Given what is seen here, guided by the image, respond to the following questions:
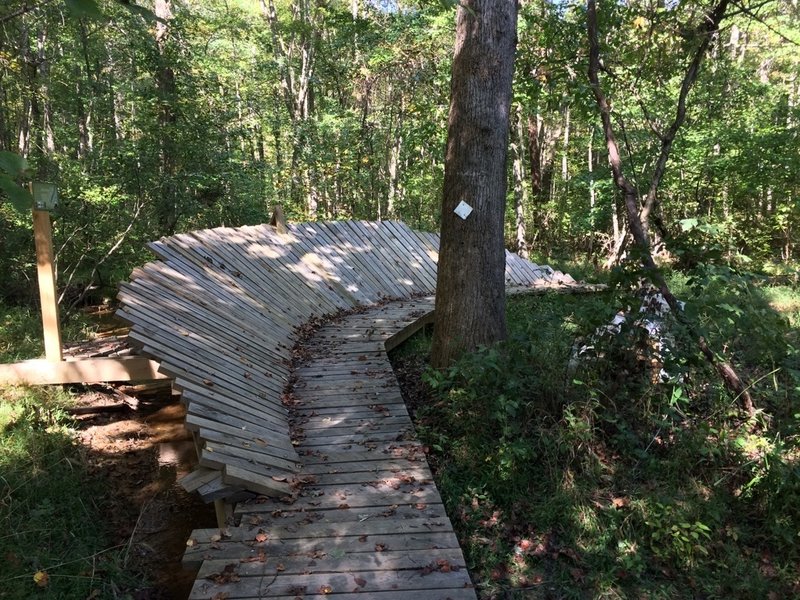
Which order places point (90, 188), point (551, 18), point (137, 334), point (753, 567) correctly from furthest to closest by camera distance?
point (90, 188)
point (551, 18)
point (137, 334)
point (753, 567)

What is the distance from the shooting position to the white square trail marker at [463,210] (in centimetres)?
518

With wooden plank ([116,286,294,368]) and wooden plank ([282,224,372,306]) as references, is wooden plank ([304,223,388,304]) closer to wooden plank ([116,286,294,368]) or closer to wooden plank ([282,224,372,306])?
→ wooden plank ([282,224,372,306])

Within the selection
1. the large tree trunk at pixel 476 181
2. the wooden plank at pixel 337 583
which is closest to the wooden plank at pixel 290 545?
the wooden plank at pixel 337 583

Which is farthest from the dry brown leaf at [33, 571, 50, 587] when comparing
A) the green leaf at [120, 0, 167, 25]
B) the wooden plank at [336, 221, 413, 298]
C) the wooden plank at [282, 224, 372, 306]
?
the wooden plank at [336, 221, 413, 298]

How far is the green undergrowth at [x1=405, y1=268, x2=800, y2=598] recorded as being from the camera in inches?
130

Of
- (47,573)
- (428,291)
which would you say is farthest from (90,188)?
(47,573)

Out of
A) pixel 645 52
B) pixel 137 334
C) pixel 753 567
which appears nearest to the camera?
pixel 753 567

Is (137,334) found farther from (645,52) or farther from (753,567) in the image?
(645,52)

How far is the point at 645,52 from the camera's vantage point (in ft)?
19.5

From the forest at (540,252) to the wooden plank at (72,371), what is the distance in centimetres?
19

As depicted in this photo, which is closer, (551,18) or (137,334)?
(137,334)

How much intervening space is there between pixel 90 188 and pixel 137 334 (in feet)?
22.6

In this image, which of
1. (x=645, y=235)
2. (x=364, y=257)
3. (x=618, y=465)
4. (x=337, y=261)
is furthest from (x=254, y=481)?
(x=364, y=257)

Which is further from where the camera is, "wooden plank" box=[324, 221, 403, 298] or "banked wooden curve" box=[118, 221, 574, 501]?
"wooden plank" box=[324, 221, 403, 298]
